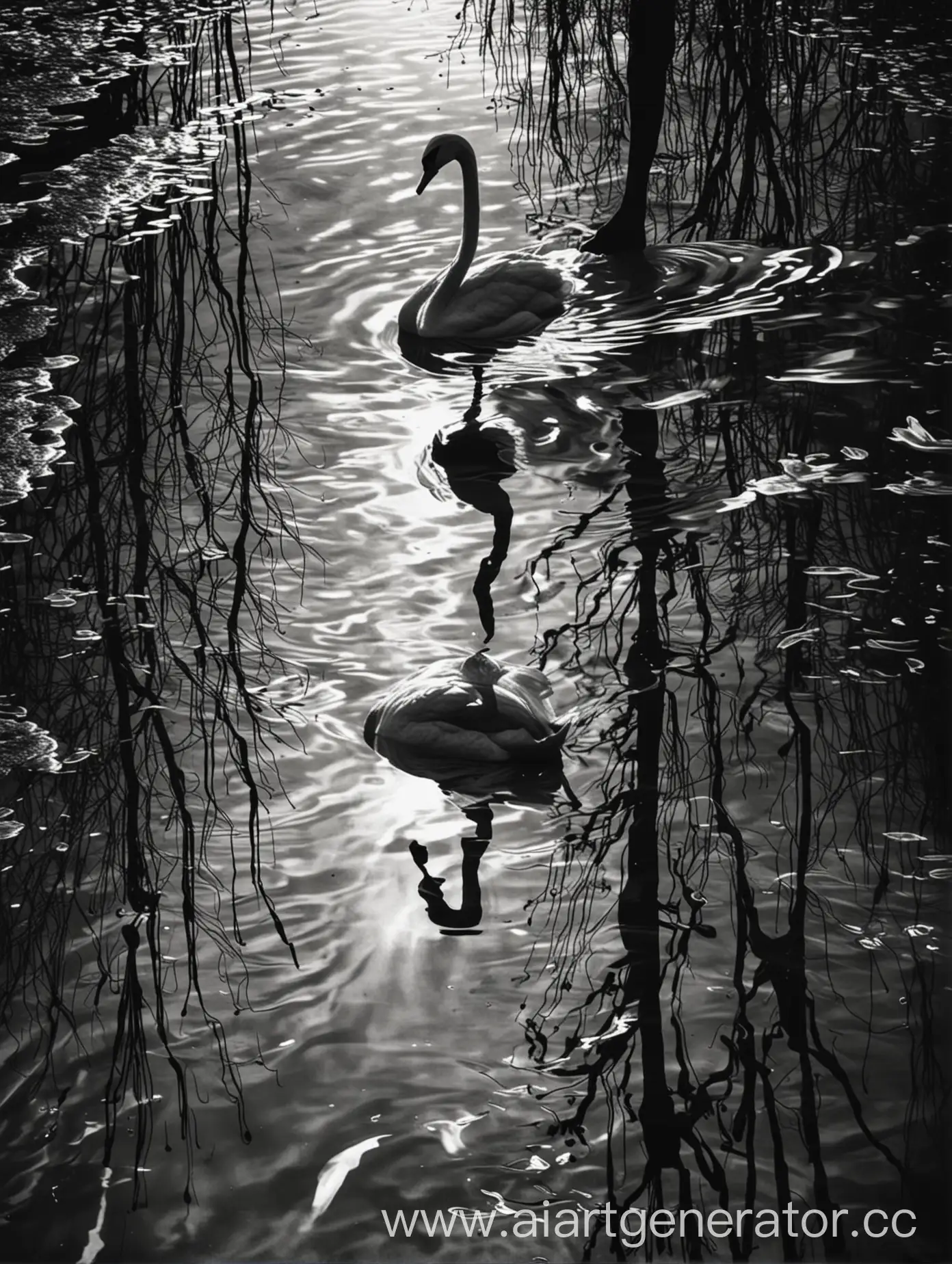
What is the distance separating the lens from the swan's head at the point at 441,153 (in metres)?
7.06

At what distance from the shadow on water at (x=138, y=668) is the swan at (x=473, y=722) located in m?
0.36

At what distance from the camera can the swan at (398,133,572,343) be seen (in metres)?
6.57

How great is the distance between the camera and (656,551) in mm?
5102

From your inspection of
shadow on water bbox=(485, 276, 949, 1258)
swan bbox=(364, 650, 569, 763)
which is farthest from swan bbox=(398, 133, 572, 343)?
swan bbox=(364, 650, 569, 763)

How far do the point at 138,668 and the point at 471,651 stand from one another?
100 cm

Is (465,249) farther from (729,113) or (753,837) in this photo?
(753,837)

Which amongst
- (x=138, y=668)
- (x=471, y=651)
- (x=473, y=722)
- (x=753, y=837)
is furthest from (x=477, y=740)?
(x=138, y=668)

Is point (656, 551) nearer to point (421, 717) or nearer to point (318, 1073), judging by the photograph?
point (421, 717)

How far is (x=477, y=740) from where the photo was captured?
13.5 feet

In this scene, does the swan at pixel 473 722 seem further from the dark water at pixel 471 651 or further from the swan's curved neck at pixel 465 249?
the swan's curved neck at pixel 465 249

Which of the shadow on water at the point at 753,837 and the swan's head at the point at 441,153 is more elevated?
the swan's head at the point at 441,153

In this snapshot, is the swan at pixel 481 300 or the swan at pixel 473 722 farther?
the swan at pixel 481 300

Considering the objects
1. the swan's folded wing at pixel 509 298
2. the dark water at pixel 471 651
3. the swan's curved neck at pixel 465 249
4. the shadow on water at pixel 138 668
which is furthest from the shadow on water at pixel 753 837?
the swan's curved neck at pixel 465 249

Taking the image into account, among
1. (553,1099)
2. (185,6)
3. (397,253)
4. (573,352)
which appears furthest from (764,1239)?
(185,6)
